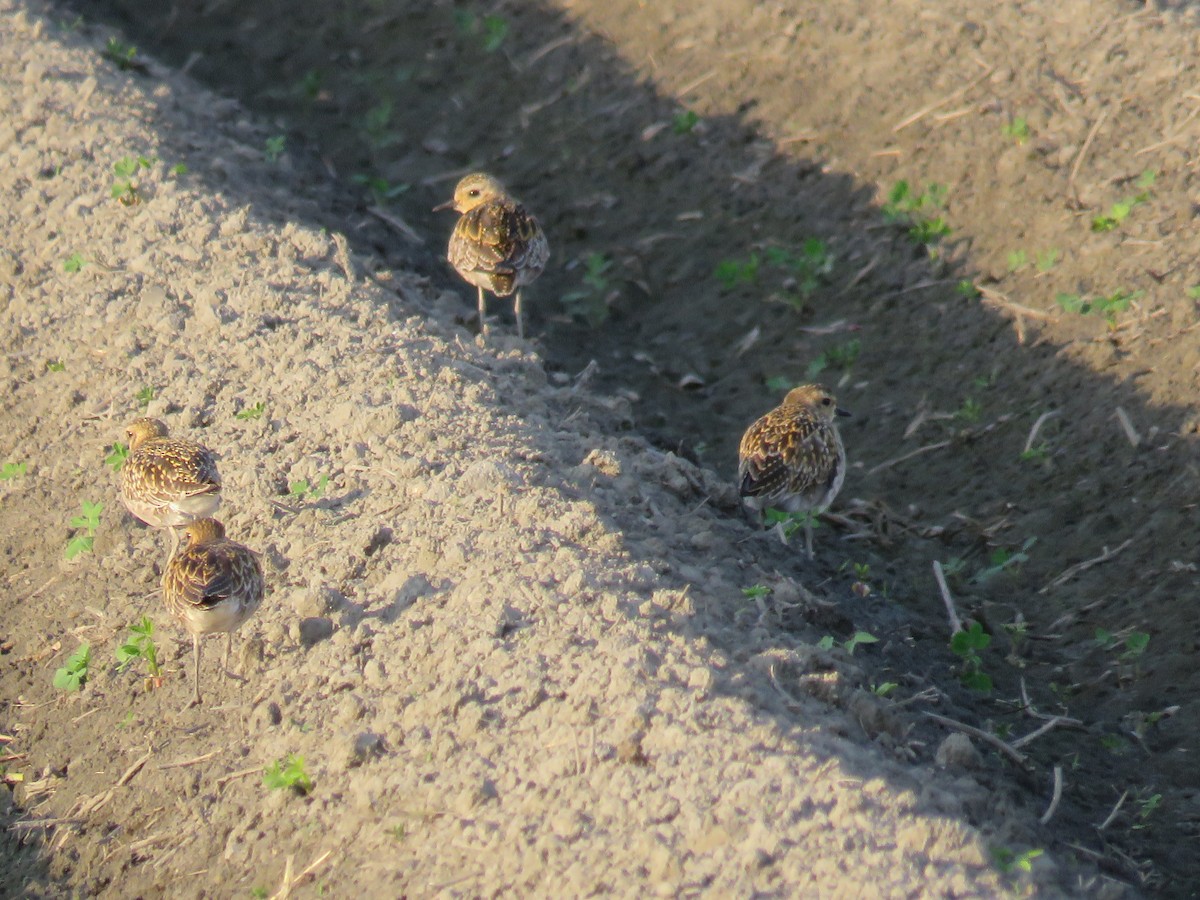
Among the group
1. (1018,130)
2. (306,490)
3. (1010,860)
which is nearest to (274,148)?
(306,490)

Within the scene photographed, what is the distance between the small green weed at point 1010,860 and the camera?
5348mm

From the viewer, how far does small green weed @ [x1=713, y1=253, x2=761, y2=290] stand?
10.8 metres

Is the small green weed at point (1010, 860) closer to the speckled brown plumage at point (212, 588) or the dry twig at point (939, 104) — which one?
the speckled brown plumage at point (212, 588)

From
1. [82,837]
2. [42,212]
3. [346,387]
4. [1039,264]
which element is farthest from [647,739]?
[42,212]

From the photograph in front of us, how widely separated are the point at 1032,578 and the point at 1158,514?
77 centimetres

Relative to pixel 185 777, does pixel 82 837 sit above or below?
below

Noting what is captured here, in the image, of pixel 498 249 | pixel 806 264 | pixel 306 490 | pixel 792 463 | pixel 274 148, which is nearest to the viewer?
pixel 306 490

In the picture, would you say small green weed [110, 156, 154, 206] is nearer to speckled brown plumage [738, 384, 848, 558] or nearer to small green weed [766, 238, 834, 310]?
small green weed [766, 238, 834, 310]

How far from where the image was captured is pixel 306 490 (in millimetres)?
7656

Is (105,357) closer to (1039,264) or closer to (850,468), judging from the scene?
(850,468)

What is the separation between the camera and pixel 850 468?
30.7 feet

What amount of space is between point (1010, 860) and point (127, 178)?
24.6 feet

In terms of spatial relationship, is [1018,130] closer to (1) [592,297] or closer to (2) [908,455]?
(2) [908,455]

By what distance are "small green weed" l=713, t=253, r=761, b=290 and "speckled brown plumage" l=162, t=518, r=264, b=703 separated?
4988 millimetres
